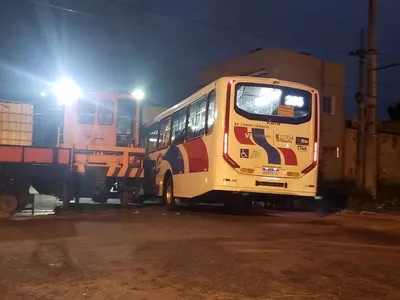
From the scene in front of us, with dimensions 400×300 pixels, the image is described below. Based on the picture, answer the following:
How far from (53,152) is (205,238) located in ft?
22.9

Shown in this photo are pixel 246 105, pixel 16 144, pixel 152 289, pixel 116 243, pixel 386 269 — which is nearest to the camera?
pixel 152 289

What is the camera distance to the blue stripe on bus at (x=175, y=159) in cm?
1678

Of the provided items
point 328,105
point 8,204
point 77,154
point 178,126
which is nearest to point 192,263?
point 8,204

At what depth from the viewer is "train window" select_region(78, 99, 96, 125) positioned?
55.2 ft

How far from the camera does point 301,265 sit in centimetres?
715

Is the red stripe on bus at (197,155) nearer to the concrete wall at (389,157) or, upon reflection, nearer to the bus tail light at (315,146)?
the bus tail light at (315,146)

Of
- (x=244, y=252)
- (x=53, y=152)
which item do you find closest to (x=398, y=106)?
(x=53, y=152)

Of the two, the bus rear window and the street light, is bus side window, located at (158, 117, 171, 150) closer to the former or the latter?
the street light

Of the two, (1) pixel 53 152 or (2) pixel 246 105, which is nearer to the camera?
(2) pixel 246 105

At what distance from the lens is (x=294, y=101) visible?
1438cm

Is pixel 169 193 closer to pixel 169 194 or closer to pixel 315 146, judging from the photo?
pixel 169 194

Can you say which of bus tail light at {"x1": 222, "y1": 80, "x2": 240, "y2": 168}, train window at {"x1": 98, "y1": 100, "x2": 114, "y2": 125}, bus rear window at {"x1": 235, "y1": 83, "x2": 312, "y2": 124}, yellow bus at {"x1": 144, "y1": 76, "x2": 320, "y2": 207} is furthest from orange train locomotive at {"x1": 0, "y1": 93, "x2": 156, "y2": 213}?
bus rear window at {"x1": 235, "y1": 83, "x2": 312, "y2": 124}

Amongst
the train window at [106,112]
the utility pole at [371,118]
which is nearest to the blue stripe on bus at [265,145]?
the train window at [106,112]

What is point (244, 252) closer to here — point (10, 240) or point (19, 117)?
point (10, 240)
